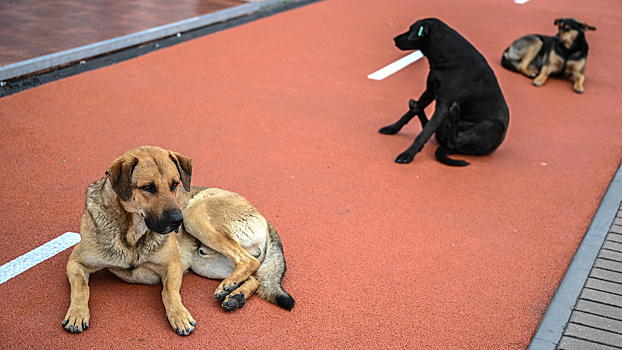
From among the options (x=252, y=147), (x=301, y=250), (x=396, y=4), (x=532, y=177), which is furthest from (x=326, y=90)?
(x=396, y=4)

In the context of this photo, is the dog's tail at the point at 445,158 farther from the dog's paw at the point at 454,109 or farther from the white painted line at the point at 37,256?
the white painted line at the point at 37,256

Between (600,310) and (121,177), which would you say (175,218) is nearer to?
(121,177)

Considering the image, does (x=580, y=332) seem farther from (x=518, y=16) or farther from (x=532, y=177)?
(x=518, y=16)

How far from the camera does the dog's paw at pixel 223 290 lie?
396 cm

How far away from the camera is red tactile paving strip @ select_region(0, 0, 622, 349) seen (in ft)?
12.9

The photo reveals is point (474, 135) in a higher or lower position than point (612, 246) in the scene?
higher

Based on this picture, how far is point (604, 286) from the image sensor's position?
4.65 meters

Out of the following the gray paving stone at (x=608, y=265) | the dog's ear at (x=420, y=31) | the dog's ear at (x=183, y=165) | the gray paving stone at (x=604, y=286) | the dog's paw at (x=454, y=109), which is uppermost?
the dog's ear at (x=420, y=31)

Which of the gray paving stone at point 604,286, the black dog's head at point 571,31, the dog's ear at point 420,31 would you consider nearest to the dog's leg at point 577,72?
the black dog's head at point 571,31

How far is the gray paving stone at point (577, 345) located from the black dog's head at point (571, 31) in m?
7.04

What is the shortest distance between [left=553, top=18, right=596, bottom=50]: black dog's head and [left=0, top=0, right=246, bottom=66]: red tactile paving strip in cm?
677

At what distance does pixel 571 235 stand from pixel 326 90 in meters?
4.41

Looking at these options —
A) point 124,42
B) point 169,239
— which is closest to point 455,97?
point 169,239

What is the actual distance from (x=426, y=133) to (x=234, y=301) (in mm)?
3670
